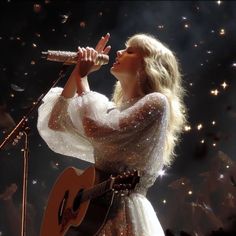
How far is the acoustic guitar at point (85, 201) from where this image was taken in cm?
188

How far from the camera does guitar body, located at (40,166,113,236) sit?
2010 millimetres

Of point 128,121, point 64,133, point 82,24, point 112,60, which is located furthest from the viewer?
point 82,24

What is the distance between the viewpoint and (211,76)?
490 cm

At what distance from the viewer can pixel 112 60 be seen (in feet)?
15.6

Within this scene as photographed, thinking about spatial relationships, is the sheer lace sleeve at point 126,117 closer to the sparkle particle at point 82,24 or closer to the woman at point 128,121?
the woman at point 128,121

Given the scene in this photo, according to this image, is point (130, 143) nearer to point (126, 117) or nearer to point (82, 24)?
point (126, 117)

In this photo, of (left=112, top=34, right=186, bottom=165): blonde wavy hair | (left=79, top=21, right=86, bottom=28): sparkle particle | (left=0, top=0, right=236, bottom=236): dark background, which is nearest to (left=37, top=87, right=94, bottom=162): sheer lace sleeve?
(left=112, top=34, right=186, bottom=165): blonde wavy hair

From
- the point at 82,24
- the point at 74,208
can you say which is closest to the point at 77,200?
the point at 74,208

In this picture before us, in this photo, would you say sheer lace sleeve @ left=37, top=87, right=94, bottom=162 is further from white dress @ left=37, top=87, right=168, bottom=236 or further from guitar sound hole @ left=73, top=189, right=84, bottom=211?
guitar sound hole @ left=73, top=189, right=84, bottom=211

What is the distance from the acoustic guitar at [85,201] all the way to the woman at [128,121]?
0.06 m

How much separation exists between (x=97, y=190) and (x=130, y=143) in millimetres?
275

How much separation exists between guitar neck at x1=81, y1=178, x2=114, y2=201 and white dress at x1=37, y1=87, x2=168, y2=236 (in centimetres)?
13

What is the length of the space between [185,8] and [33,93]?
1687mm

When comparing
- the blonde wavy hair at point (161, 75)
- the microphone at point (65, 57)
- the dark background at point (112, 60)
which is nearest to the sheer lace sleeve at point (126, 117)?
the blonde wavy hair at point (161, 75)
